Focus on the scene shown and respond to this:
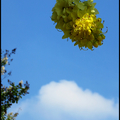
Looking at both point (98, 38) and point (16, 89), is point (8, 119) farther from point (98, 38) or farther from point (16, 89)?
point (98, 38)

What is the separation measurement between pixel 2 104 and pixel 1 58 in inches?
65.0

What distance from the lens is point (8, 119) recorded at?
5984 millimetres

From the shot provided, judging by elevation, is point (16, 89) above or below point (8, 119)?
above

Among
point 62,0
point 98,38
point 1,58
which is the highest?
point 1,58

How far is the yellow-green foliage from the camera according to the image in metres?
2.73

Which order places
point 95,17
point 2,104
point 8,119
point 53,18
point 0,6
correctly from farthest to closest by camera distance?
point 8,119 → point 2,104 → point 0,6 → point 53,18 → point 95,17

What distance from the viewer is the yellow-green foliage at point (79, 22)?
273 cm

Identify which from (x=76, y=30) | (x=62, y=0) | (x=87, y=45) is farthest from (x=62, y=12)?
(x=87, y=45)

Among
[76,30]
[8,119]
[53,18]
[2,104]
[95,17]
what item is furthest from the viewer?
[8,119]

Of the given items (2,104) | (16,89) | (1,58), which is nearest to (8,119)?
(2,104)

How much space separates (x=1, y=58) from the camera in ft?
20.2

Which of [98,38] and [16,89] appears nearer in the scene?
[98,38]

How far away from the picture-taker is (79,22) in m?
2.72

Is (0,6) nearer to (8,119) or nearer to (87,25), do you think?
(87,25)
